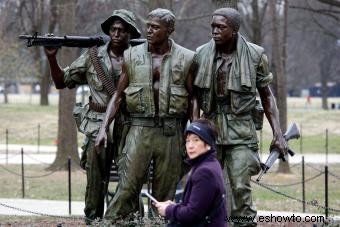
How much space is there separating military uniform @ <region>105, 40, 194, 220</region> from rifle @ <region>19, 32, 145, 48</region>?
83cm

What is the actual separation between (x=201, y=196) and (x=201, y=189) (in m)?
0.05

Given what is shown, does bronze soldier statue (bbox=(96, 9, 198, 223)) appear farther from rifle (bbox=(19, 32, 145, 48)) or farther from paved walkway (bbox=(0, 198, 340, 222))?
paved walkway (bbox=(0, 198, 340, 222))

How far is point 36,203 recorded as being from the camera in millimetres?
13391

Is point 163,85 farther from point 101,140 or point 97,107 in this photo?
point 97,107

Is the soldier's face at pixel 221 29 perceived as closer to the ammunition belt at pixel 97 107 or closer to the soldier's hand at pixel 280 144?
the soldier's hand at pixel 280 144

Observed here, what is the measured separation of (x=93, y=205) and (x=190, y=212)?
3.21m

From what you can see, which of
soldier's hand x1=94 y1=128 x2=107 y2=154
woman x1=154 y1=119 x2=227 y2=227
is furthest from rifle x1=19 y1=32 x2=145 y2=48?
woman x1=154 y1=119 x2=227 y2=227

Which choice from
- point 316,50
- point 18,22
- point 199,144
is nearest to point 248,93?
point 199,144

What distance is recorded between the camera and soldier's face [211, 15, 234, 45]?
698 cm

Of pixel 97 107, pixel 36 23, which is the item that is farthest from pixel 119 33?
pixel 36 23

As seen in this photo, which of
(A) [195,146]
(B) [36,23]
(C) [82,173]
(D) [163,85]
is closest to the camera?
(A) [195,146]

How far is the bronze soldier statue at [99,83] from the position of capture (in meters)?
7.77

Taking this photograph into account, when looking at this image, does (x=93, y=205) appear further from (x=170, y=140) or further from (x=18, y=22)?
(x=18, y=22)

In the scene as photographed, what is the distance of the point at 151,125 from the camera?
7191 mm
